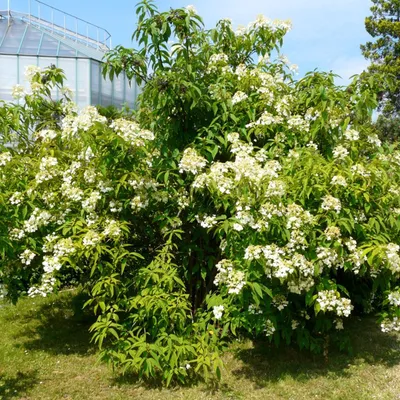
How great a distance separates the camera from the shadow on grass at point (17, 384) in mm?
3861

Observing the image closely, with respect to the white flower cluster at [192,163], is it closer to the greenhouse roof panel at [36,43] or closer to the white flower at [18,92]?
the white flower at [18,92]

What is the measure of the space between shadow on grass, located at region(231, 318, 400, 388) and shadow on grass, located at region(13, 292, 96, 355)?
157 centimetres

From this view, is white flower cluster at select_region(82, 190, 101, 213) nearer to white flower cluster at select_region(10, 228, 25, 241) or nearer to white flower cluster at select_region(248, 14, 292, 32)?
white flower cluster at select_region(10, 228, 25, 241)

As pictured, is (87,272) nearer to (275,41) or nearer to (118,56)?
(118,56)

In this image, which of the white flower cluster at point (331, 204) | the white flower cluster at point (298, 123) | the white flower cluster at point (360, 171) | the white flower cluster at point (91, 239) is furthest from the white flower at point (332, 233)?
the white flower cluster at point (91, 239)

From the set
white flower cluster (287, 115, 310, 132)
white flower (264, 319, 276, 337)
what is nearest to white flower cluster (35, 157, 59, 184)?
white flower cluster (287, 115, 310, 132)

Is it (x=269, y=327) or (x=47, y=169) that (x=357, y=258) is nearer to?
(x=269, y=327)

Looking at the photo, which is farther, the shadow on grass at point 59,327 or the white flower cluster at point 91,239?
the shadow on grass at point 59,327

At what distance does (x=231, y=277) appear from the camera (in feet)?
11.4

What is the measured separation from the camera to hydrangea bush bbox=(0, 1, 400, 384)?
3.50 meters

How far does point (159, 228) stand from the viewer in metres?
4.57

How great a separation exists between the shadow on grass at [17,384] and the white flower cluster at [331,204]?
9.00 ft

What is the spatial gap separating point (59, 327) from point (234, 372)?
7.84ft

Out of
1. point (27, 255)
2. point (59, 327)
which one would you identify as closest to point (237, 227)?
point (27, 255)
